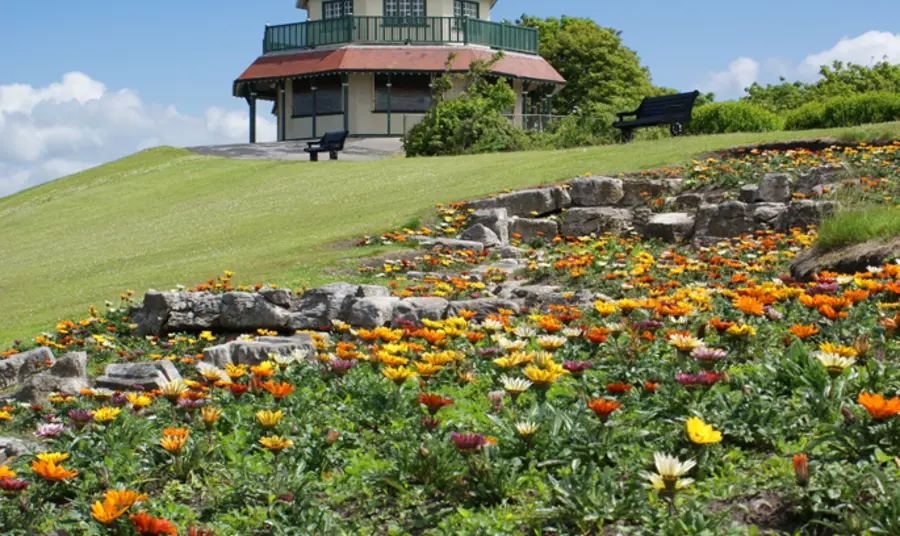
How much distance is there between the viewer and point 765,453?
3.84 meters

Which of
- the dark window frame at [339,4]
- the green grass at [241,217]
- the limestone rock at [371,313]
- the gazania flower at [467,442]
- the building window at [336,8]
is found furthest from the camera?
the building window at [336,8]

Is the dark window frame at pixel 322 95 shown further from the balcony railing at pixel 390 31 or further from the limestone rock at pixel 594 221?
the limestone rock at pixel 594 221

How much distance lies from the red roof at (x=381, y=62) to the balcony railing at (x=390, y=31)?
0.84 metres

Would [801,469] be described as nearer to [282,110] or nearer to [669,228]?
[669,228]

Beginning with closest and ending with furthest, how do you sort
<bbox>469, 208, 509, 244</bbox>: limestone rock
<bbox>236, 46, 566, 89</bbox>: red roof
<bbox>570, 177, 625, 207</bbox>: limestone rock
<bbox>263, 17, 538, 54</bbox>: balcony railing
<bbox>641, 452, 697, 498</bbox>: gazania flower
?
<bbox>641, 452, 697, 498</bbox>: gazania flower < <bbox>469, 208, 509, 244</bbox>: limestone rock < <bbox>570, 177, 625, 207</bbox>: limestone rock < <bbox>236, 46, 566, 89</bbox>: red roof < <bbox>263, 17, 538, 54</bbox>: balcony railing

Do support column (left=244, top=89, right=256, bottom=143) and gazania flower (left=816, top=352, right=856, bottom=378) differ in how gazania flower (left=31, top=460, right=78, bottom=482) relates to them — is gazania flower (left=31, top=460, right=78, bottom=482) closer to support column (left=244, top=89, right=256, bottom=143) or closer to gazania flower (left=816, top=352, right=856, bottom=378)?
gazania flower (left=816, top=352, right=856, bottom=378)

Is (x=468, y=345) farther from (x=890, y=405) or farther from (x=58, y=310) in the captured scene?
(x=58, y=310)

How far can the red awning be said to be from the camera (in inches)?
1586

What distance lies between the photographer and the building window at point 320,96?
4303 centimetres

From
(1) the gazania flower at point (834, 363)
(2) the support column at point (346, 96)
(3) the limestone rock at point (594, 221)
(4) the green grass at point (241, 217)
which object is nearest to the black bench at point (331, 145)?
(4) the green grass at point (241, 217)

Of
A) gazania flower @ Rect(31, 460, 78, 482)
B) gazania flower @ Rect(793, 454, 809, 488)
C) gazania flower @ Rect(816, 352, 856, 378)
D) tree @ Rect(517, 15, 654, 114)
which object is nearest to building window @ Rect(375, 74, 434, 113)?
tree @ Rect(517, 15, 654, 114)

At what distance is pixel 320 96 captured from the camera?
43469 millimetres

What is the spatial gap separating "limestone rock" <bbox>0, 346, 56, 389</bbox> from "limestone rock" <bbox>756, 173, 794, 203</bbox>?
1112 cm

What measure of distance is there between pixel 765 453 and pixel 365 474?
1739 millimetres
